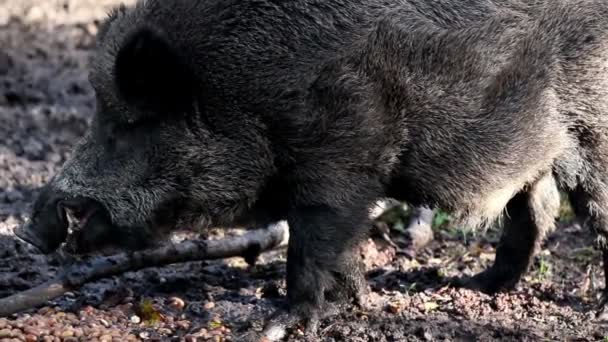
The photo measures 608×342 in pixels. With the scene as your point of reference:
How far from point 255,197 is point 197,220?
0.34 m

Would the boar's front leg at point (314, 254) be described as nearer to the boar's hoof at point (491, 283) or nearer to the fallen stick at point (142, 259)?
the fallen stick at point (142, 259)

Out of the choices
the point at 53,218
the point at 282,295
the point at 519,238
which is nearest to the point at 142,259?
the point at 53,218

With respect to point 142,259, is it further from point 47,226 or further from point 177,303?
point 47,226

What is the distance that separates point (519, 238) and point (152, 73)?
2463 millimetres

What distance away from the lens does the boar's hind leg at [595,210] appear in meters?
5.45

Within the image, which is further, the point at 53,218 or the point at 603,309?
the point at 603,309

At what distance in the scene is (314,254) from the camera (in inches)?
190

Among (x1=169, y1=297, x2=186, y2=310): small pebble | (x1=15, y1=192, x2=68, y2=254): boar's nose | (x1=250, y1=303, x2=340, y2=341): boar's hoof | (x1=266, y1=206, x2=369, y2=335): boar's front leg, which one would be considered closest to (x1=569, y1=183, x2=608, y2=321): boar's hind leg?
(x1=266, y1=206, x2=369, y2=335): boar's front leg

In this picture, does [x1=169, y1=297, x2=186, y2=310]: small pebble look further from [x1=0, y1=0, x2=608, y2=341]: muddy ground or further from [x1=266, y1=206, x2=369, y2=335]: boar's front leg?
[x1=266, y1=206, x2=369, y2=335]: boar's front leg

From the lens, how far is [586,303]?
5738mm

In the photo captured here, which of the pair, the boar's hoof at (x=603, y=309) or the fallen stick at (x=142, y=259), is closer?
the fallen stick at (x=142, y=259)

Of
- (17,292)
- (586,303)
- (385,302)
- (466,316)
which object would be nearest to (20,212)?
(17,292)

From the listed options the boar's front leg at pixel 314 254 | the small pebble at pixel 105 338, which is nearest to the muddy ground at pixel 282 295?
the small pebble at pixel 105 338

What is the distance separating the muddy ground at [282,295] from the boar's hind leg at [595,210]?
0.15 meters
